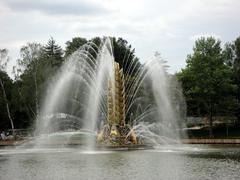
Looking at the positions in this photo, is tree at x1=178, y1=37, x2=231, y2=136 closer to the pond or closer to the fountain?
the fountain

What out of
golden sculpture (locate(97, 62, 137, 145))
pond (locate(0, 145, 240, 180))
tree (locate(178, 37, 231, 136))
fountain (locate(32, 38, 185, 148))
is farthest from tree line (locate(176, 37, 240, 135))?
pond (locate(0, 145, 240, 180))

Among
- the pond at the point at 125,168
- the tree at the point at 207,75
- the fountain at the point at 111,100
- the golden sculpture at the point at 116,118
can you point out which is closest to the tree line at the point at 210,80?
the tree at the point at 207,75

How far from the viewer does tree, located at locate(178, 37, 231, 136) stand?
70250mm

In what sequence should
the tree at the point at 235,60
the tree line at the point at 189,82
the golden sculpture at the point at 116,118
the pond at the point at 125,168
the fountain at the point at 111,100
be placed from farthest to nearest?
the tree at the point at 235,60
the tree line at the point at 189,82
the fountain at the point at 111,100
the golden sculpture at the point at 116,118
the pond at the point at 125,168

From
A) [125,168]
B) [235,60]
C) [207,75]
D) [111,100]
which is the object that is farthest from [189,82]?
[125,168]

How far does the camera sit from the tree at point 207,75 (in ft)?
230

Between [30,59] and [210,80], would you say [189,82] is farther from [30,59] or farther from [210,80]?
[30,59]

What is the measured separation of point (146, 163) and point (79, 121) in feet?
152

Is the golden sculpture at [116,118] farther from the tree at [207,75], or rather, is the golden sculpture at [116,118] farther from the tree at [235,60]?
the tree at [235,60]

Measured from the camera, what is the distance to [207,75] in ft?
231

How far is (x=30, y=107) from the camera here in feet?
235

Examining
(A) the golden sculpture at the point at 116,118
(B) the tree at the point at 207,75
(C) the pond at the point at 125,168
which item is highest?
(B) the tree at the point at 207,75

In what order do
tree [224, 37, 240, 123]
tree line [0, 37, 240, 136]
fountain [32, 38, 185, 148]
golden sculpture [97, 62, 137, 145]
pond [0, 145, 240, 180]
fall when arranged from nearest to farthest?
1. pond [0, 145, 240, 180]
2. golden sculpture [97, 62, 137, 145]
3. fountain [32, 38, 185, 148]
4. tree line [0, 37, 240, 136]
5. tree [224, 37, 240, 123]

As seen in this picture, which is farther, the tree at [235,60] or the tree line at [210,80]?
the tree at [235,60]
